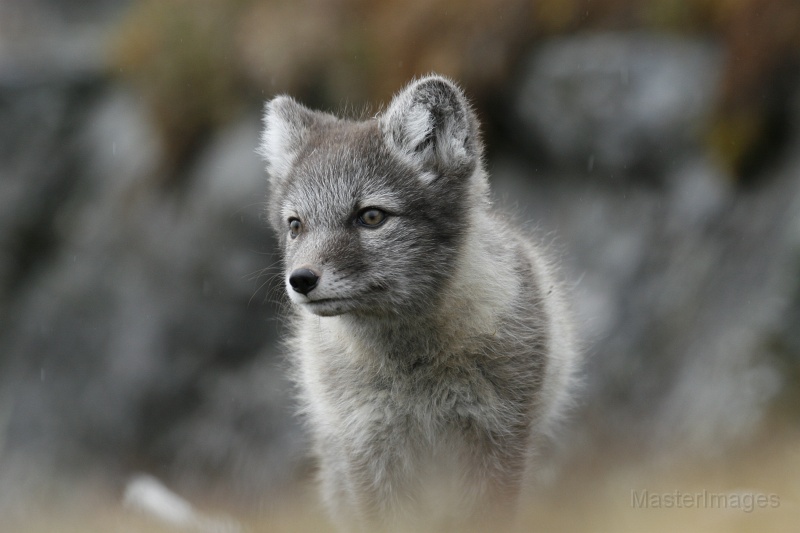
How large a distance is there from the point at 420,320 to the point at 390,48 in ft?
19.3

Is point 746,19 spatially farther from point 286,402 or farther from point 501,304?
point 286,402

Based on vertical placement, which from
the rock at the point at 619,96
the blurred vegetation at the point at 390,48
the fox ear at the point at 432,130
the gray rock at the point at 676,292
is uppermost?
the blurred vegetation at the point at 390,48

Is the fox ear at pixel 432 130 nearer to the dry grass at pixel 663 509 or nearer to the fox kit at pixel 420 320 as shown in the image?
the fox kit at pixel 420 320

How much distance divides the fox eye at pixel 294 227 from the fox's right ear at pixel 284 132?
0.40 metres

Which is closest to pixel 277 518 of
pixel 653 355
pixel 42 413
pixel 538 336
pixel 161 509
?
pixel 161 509

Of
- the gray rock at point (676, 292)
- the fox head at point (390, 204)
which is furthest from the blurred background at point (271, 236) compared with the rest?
the fox head at point (390, 204)

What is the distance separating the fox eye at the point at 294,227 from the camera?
4.28 metres

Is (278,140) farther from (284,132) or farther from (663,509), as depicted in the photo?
(663,509)

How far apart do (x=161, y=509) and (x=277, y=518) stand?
2.57 feet

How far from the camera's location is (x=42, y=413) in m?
11.2

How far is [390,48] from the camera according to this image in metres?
9.58

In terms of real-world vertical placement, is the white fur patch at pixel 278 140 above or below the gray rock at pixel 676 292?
above

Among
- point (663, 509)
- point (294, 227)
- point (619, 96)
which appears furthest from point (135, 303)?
point (663, 509)

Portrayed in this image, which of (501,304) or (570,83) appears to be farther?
(570,83)
